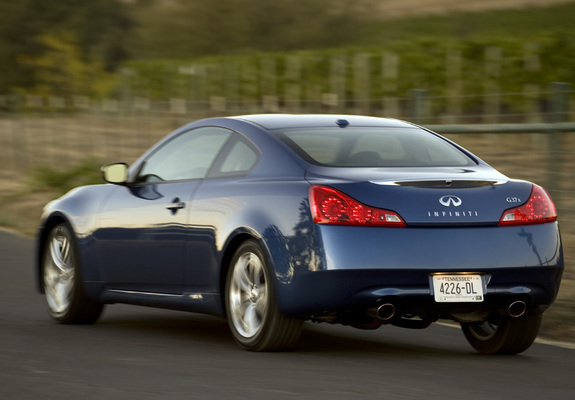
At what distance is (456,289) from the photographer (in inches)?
282

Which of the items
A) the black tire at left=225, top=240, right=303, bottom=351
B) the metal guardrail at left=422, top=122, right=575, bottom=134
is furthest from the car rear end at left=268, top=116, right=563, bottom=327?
the metal guardrail at left=422, top=122, right=575, bottom=134

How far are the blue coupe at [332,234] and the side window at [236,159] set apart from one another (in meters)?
0.01

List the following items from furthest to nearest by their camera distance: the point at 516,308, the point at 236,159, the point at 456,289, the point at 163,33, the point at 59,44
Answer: the point at 163,33 → the point at 59,44 → the point at 236,159 → the point at 516,308 → the point at 456,289

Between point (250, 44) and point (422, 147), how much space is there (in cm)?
7206

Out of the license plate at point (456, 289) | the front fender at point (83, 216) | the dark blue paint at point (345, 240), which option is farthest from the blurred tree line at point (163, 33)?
the license plate at point (456, 289)

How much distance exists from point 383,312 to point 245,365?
0.82m

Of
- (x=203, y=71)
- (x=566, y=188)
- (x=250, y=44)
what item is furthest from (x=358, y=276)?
(x=250, y=44)

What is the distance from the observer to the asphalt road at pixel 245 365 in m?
6.24

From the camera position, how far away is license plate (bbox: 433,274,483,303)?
7.16m

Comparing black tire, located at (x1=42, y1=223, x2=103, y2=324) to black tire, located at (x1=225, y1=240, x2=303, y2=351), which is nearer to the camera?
black tire, located at (x1=225, y1=240, x2=303, y2=351)

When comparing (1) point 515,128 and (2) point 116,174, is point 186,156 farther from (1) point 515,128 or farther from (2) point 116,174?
(1) point 515,128

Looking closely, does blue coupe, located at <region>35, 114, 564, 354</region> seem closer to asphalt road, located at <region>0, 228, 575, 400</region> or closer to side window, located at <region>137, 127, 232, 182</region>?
side window, located at <region>137, 127, 232, 182</region>

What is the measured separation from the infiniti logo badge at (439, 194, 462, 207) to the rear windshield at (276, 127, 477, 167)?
0.62 meters

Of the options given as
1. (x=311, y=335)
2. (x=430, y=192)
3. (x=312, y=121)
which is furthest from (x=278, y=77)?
(x=430, y=192)
